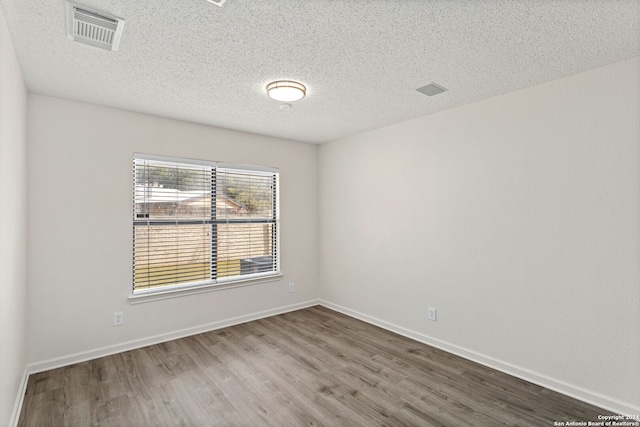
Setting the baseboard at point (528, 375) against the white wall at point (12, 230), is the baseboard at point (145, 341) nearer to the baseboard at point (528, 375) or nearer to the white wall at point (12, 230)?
the white wall at point (12, 230)

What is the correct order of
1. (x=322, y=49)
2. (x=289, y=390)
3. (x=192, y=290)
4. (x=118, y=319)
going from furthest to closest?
(x=192, y=290), (x=118, y=319), (x=289, y=390), (x=322, y=49)

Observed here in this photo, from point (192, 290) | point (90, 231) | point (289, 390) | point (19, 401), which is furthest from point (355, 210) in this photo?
point (19, 401)

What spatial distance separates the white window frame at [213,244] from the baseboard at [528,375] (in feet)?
5.77

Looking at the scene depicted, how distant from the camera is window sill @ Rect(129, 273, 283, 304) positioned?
3348 millimetres

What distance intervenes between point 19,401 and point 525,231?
4.18m

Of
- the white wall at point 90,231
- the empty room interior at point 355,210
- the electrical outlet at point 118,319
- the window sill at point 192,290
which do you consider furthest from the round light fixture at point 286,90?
the electrical outlet at point 118,319

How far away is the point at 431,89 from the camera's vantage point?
9.00 ft

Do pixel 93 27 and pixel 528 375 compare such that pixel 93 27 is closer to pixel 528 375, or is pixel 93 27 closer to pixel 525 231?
pixel 525 231

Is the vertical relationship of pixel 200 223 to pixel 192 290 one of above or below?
above

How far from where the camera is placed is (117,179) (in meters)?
3.23

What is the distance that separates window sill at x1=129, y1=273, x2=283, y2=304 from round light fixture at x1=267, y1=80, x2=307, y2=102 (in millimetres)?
2411

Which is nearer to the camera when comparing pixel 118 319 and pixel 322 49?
pixel 322 49

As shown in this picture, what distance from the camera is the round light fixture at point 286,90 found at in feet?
8.54

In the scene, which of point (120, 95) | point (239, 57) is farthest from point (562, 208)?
point (120, 95)
